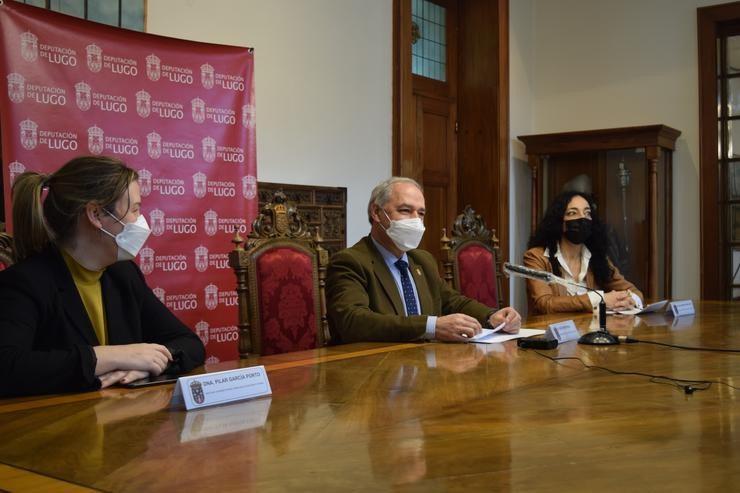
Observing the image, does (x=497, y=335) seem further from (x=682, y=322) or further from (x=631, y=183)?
(x=631, y=183)

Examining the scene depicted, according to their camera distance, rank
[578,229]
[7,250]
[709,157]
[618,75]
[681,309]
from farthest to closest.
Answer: [618,75] → [709,157] → [578,229] → [681,309] → [7,250]

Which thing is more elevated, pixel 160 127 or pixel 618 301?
pixel 160 127

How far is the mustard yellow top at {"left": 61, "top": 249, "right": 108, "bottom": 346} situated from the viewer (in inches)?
77.7

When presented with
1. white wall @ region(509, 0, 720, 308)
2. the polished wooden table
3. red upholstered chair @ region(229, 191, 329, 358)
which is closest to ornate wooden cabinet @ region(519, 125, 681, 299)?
white wall @ region(509, 0, 720, 308)

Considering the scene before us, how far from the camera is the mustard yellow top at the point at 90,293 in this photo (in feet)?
6.48


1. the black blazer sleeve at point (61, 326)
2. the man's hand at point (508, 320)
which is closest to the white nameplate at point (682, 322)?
the man's hand at point (508, 320)

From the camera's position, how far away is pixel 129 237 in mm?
1999

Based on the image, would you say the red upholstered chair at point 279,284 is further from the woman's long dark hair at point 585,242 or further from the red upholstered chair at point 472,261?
the woman's long dark hair at point 585,242

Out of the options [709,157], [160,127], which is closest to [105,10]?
[160,127]

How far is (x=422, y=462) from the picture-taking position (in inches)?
44.1

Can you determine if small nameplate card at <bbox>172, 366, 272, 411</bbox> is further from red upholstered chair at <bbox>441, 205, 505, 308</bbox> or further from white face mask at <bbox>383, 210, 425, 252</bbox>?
red upholstered chair at <bbox>441, 205, 505, 308</bbox>

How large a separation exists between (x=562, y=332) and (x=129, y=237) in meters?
1.38

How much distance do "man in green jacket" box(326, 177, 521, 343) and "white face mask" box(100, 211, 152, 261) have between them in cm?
85

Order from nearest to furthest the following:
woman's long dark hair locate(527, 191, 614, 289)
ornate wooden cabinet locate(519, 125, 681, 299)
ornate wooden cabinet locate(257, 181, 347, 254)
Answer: woman's long dark hair locate(527, 191, 614, 289) → ornate wooden cabinet locate(257, 181, 347, 254) → ornate wooden cabinet locate(519, 125, 681, 299)
